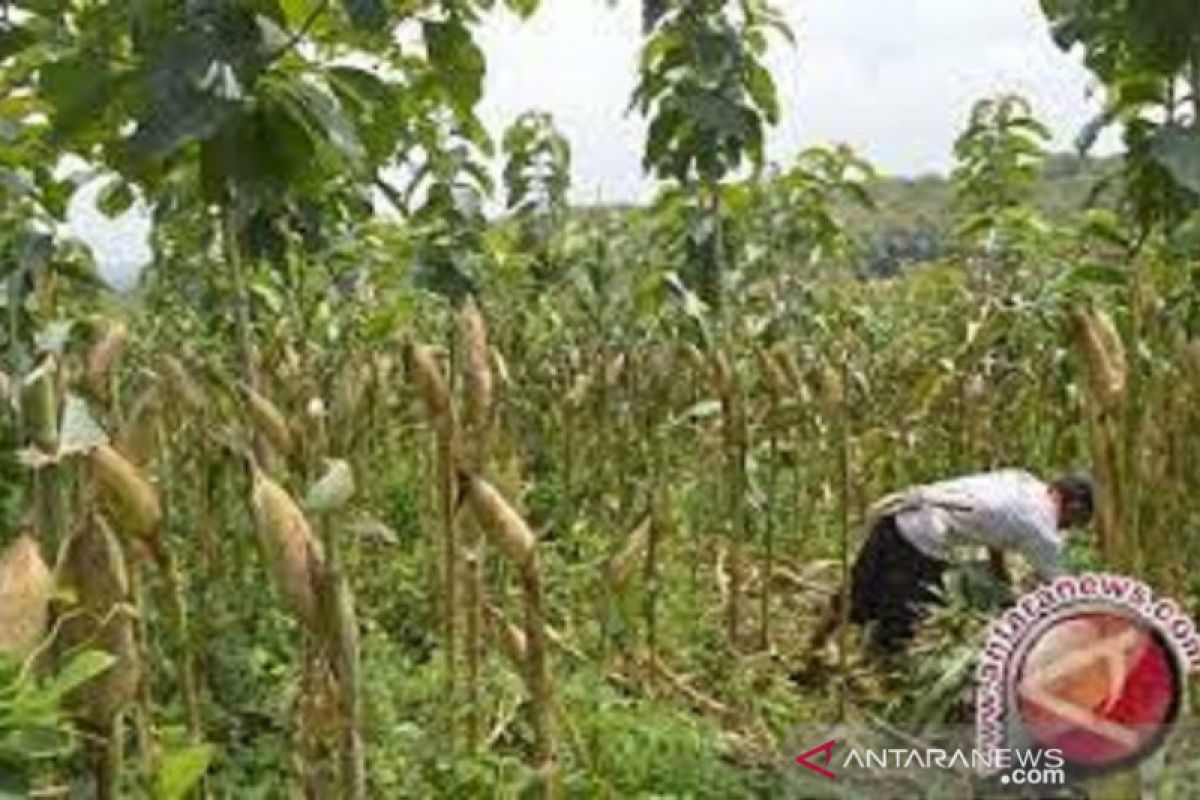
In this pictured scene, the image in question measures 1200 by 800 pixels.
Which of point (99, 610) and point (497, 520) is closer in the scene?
point (99, 610)

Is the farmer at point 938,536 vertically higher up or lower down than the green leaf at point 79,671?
lower down

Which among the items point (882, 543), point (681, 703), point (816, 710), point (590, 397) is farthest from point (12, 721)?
point (590, 397)

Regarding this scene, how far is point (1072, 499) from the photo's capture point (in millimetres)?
5090

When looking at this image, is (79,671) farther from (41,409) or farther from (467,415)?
(467,415)

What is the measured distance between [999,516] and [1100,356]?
82.0 inches

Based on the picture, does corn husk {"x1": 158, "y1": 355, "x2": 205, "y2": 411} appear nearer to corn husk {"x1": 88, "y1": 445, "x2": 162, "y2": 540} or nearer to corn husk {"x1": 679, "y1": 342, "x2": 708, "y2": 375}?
corn husk {"x1": 88, "y1": 445, "x2": 162, "y2": 540}

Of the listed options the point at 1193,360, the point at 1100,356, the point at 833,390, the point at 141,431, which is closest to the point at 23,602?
the point at 141,431

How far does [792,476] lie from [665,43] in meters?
2.19

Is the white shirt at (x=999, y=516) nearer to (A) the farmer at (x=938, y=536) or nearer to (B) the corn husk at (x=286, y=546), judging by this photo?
(A) the farmer at (x=938, y=536)

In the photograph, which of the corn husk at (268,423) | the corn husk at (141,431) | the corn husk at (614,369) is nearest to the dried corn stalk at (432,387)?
the corn husk at (268,423)

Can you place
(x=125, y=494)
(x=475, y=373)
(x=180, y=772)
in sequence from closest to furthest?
1. (x=180, y=772)
2. (x=125, y=494)
3. (x=475, y=373)

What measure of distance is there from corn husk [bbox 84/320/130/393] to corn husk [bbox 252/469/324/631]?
20.4 inches

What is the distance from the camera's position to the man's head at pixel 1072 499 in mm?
5074

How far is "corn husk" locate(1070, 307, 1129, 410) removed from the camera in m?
2.84
